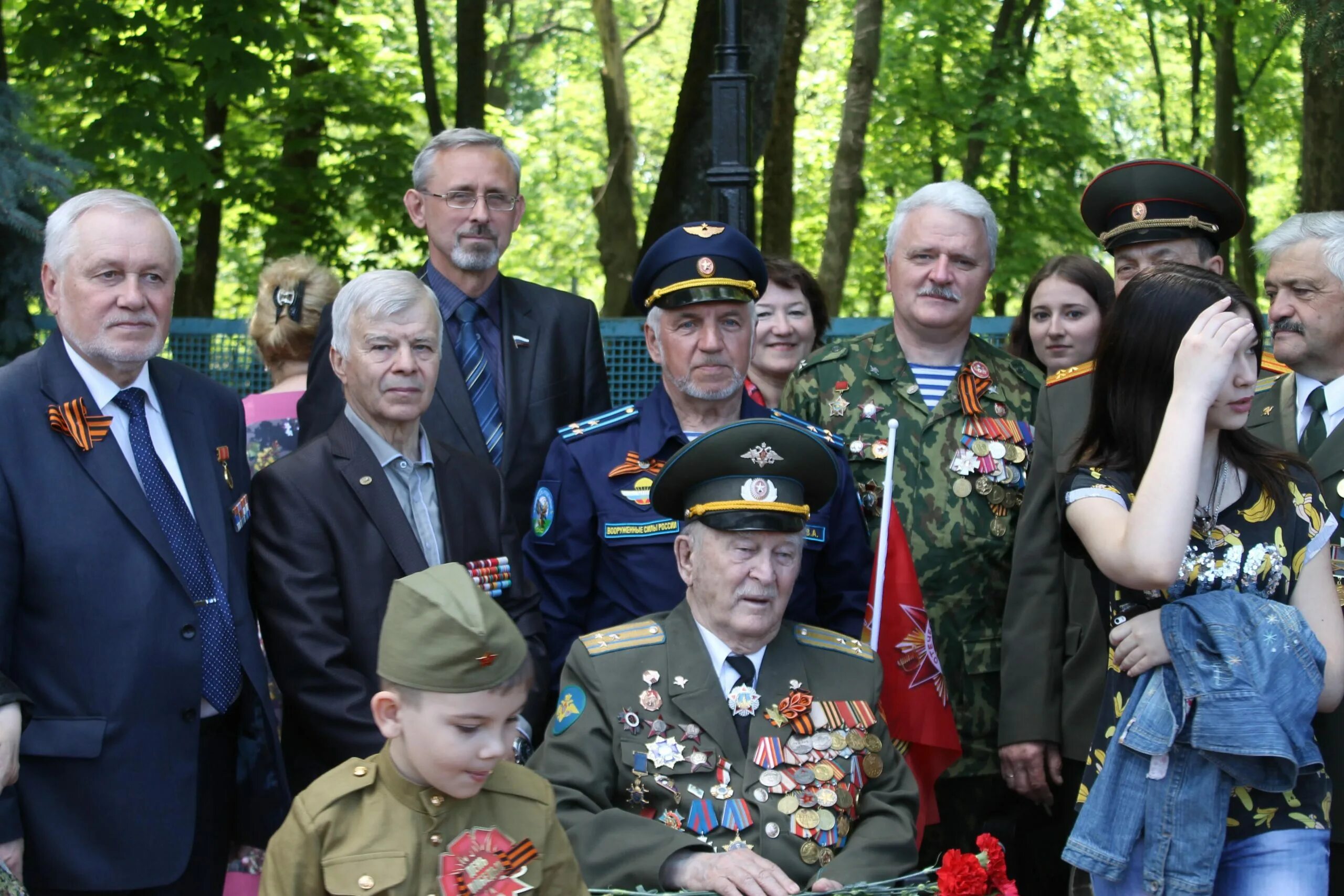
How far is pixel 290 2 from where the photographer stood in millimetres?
10258

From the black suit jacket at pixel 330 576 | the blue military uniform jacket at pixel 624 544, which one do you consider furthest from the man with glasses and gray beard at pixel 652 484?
the black suit jacket at pixel 330 576

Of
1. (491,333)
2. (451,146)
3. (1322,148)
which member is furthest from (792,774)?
(1322,148)

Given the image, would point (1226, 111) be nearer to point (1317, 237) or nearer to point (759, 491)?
point (1317, 237)

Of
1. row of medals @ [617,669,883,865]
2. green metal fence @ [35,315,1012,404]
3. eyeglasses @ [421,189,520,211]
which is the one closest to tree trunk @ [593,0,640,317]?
green metal fence @ [35,315,1012,404]

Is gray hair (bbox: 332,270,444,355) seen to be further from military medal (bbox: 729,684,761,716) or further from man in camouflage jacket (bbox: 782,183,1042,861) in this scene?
man in camouflage jacket (bbox: 782,183,1042,861)

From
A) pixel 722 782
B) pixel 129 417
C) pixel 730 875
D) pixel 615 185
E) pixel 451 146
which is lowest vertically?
pixel 730 875

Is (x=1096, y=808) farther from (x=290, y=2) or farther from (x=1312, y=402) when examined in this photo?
(x=290, y=2)

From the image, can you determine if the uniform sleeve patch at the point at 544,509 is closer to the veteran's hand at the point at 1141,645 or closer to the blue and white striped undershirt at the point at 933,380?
the blue and white striped undershirt at the point at 933,380

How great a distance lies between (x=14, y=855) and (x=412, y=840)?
109 centimetres

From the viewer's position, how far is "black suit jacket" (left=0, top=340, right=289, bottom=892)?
11.3ft

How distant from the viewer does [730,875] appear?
129 inches

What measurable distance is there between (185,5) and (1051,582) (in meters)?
7.20

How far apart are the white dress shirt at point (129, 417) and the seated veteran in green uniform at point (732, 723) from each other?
1.11 m

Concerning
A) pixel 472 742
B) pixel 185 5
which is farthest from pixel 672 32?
pixel 472 742
